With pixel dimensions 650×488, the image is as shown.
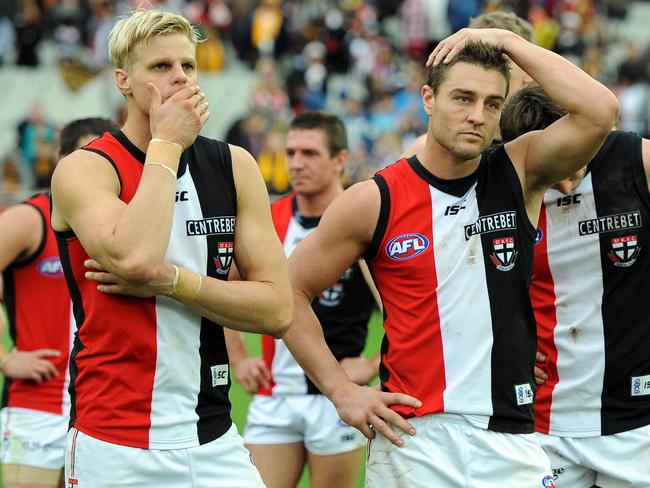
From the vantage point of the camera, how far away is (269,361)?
7.00 meters

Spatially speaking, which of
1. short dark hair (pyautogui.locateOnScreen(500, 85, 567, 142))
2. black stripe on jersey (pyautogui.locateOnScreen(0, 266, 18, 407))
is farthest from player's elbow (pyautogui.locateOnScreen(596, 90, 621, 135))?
black stripe on jersey (pyautogui.locateOnScreen(0, 266, 18, 407))

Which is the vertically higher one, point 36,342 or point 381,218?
point 381,218

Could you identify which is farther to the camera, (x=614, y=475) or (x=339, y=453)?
(x=339, y=453)

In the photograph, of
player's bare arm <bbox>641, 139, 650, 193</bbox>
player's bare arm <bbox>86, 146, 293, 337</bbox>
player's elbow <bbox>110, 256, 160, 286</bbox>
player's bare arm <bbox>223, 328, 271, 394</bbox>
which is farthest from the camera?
player's bare arm <bbox>223, 328, 271, 394</bbox>

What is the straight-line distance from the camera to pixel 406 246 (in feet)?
14.7

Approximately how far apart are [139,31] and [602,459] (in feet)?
9.01

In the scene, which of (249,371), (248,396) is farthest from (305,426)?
(248,396)

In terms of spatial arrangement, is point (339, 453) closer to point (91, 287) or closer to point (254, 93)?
point (91, 287)

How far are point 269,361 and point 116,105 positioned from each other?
57.9 ft

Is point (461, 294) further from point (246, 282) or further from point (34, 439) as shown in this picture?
point (34, 439)

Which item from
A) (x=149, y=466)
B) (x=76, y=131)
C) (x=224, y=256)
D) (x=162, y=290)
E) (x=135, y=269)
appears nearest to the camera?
(x=135, y=269)

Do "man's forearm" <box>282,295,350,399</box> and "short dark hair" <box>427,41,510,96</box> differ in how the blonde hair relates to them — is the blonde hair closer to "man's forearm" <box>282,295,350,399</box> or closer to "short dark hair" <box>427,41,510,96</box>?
"short dark hair" <box>427,41,510,96</box>

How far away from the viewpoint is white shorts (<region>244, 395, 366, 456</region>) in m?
6.71

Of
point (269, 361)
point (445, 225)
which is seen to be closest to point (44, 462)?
point (269, 361)
